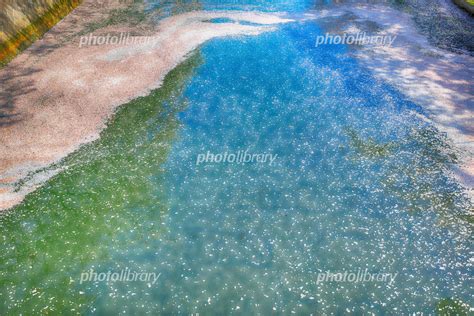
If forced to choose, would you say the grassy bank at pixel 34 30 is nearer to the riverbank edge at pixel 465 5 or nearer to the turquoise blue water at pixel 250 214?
the turquoise blue water at pixel 250 214

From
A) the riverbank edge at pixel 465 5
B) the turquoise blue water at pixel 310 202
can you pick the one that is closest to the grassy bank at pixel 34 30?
the turquoise blue water at pixel 310 202

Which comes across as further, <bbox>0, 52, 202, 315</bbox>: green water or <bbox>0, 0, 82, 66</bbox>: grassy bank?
<bbox>0, 0, 82, 66</bbox>: grassy bank

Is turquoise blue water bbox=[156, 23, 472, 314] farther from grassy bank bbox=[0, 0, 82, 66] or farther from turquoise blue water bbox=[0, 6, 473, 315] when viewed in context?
grassy bank bbox=[0, 0, 82, 66]

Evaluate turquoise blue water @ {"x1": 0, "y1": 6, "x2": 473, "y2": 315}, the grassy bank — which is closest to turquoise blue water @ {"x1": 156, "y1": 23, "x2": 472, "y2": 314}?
turquoise blue water @ {"x1": 0, "y1": 6, "x2": 473, "y2": 315}

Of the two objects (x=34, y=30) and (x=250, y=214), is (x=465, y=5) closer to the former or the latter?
(x=250, y=214)

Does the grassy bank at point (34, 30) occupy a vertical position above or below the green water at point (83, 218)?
above

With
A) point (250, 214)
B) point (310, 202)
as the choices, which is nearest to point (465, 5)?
point (310, 202)

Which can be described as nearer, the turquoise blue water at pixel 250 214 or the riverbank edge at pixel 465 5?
the turquoise blue water at pixel 250 214

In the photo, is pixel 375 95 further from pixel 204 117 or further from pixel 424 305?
pixel 424 305

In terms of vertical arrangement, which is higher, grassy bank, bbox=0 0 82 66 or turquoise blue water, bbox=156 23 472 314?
grassy bank, bbox=0 0 82 66
